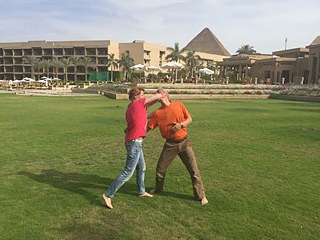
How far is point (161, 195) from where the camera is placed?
5.26 m

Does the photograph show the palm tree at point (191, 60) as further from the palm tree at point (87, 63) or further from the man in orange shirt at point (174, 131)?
the man in orange shirt at point (174, 131)

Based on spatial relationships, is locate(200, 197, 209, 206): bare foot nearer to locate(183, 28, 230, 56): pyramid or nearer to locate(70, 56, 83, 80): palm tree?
locate(70, 56, 83, 80): palm tree

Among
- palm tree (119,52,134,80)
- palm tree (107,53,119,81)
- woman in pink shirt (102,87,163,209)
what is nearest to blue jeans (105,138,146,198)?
woman in pink shirt (102,87,163,209)

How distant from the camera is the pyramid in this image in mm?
149000

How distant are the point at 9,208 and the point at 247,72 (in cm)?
6756

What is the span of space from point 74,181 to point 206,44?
157 meters

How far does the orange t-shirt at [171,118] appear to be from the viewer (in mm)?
4840

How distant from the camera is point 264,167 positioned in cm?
698

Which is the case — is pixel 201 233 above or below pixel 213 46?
below

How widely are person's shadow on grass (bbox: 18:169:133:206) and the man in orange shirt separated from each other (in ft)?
3.75

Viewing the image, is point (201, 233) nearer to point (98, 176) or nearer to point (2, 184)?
point (98, 176)

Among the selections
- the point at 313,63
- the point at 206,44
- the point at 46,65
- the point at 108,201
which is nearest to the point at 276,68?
the point at 313,63

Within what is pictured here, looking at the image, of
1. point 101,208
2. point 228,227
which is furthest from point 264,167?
point 101,208

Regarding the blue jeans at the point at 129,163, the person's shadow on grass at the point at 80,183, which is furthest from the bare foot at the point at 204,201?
the blue jeans at the point at 129,163
